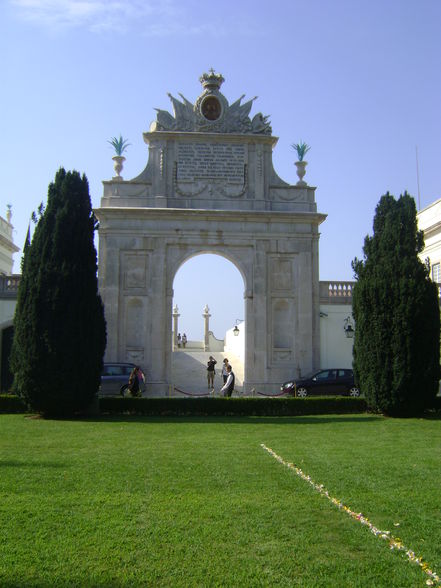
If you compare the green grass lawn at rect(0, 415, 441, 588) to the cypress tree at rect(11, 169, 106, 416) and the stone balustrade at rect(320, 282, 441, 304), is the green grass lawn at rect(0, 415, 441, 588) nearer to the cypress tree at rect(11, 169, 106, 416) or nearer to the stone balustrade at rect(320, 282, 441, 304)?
the cypress tree at rect(11, 169, 106, 416)

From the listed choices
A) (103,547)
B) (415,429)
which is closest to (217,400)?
(415,429)

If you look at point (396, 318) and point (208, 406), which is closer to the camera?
point (396, 318)

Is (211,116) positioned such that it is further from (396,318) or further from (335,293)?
(396,318)

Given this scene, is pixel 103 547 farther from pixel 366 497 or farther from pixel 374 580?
pixel 366 497

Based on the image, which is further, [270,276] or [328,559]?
[270,276]

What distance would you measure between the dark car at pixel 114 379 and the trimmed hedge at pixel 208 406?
19.8 feet

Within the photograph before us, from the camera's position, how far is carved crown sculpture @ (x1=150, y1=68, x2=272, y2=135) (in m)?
30.3

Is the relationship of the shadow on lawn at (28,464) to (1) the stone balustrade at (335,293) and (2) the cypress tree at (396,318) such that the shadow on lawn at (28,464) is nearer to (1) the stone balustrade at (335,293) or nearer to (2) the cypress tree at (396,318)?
(2) the cypress tree at (396,318)

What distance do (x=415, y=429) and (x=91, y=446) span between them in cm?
811

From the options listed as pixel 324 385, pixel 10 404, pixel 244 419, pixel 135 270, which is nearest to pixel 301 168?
pixel 135 270

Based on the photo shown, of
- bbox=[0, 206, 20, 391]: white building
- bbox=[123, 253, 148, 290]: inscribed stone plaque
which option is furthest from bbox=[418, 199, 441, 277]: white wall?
bbox=[0, 206, 20, 391]: white building

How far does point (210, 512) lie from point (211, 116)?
25.8 meters

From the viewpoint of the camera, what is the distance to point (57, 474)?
9344 millimetres

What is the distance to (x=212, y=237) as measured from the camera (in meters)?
29.5
